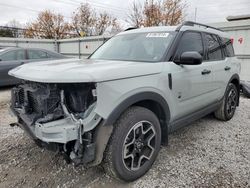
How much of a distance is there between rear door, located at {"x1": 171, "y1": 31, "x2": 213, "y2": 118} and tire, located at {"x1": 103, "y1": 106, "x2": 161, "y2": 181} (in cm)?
56

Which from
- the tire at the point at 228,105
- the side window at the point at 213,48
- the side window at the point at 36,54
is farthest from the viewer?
the side window at the point at 36,54

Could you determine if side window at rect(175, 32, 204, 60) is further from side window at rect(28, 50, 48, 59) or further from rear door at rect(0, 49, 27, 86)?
side window at rect(28, 50, 48, 59)

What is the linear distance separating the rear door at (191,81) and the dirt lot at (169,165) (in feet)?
2.01

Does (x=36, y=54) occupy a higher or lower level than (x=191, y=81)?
higher

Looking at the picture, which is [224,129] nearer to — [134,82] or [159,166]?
[159,166]

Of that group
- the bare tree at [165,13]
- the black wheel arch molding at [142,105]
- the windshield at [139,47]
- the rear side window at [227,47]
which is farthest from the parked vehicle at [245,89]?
the bare tree at [165,13]

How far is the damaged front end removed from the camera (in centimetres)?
212

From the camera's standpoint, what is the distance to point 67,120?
87.3 inches

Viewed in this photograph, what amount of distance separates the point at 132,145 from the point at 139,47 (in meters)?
1.44

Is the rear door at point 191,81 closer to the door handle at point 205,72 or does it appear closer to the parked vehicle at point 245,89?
the door handle at point 205,72

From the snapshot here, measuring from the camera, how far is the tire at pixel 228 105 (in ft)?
14.8

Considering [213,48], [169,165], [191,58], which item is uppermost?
[213,48]

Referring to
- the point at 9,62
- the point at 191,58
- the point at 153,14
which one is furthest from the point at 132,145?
the point at 153,14

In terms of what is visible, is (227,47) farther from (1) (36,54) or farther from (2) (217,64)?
(1) (36,54)
